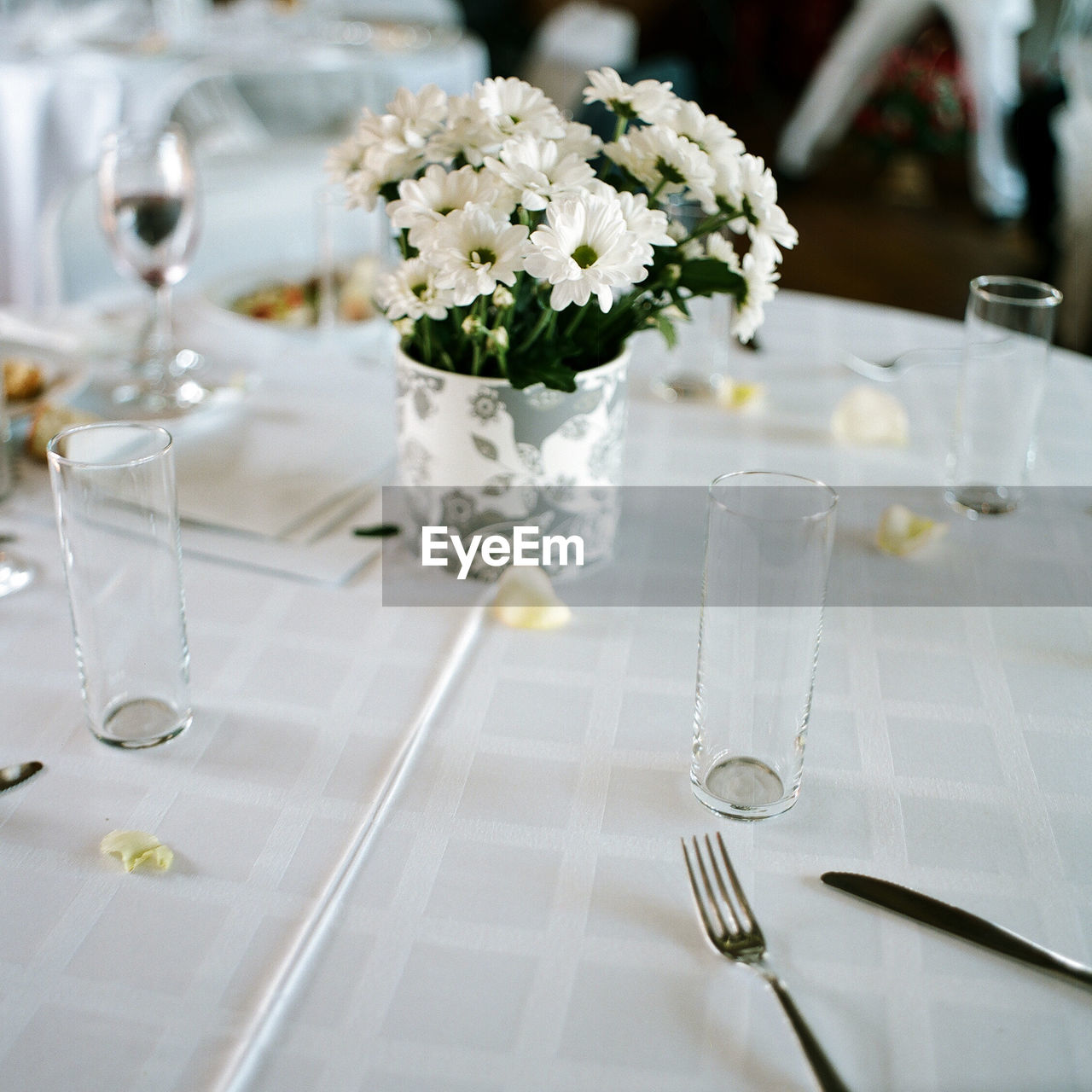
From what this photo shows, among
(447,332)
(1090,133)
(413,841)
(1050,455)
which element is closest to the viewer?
(413,841)

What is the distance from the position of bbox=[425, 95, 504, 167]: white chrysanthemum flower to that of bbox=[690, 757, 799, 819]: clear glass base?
1.53 feet

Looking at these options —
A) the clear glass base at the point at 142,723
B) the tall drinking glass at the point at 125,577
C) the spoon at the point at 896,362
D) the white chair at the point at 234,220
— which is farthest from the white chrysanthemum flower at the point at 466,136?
the white chair at the point at 234,220

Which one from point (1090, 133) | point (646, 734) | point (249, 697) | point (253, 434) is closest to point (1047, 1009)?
point (646, 734)

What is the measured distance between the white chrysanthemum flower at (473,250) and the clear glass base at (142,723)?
329 mm

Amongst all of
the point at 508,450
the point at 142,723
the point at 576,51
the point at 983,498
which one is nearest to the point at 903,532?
the point at 983,498

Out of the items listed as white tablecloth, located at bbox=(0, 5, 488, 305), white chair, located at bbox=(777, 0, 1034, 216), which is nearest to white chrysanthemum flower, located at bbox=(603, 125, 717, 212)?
white tablecloth, located at bbox=(0, 5, 488, 305)

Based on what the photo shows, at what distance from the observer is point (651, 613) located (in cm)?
88

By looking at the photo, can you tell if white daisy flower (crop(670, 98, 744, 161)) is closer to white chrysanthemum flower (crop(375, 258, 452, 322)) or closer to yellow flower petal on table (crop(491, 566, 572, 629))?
white chrysanthemum flower (crop(375, 258, 452, 322))

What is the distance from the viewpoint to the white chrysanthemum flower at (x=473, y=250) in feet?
2.43

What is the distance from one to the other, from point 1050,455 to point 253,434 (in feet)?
2.68

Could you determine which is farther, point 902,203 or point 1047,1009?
point 902,203

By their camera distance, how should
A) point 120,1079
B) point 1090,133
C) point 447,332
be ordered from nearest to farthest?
point 120,1079, point 447,332, point 1090,133

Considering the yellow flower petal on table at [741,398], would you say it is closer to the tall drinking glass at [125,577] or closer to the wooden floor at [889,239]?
the tall drinking glass at [125,577]

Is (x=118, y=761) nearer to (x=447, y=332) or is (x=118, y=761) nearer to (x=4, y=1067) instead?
(x=4, y=1067)
